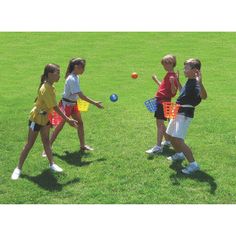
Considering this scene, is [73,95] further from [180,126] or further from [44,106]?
[180,126]

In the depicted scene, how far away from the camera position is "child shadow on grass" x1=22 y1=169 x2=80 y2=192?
7.32 m

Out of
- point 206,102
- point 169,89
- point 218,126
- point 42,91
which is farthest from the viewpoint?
point 206,102

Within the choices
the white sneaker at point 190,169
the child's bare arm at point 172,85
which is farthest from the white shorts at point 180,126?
the child's bare arm at point 172,85

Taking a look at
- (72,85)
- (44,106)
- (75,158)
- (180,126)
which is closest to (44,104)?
(44,106)

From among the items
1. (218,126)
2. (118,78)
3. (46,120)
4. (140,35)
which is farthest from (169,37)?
(46,120)

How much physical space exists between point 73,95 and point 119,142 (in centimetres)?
159

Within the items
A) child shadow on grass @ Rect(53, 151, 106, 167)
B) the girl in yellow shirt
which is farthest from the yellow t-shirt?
child shadow on grass @ Rect(53, 151, 106, 167)

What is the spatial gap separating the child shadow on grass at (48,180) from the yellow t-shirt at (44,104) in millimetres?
902

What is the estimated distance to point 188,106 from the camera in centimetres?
772

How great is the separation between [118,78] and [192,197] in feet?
33.0

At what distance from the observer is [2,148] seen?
29.9ft

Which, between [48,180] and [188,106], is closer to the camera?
[48,180]

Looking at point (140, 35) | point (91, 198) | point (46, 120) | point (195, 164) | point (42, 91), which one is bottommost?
point (91, 198)

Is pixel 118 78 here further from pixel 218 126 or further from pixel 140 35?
pixel 140 35
